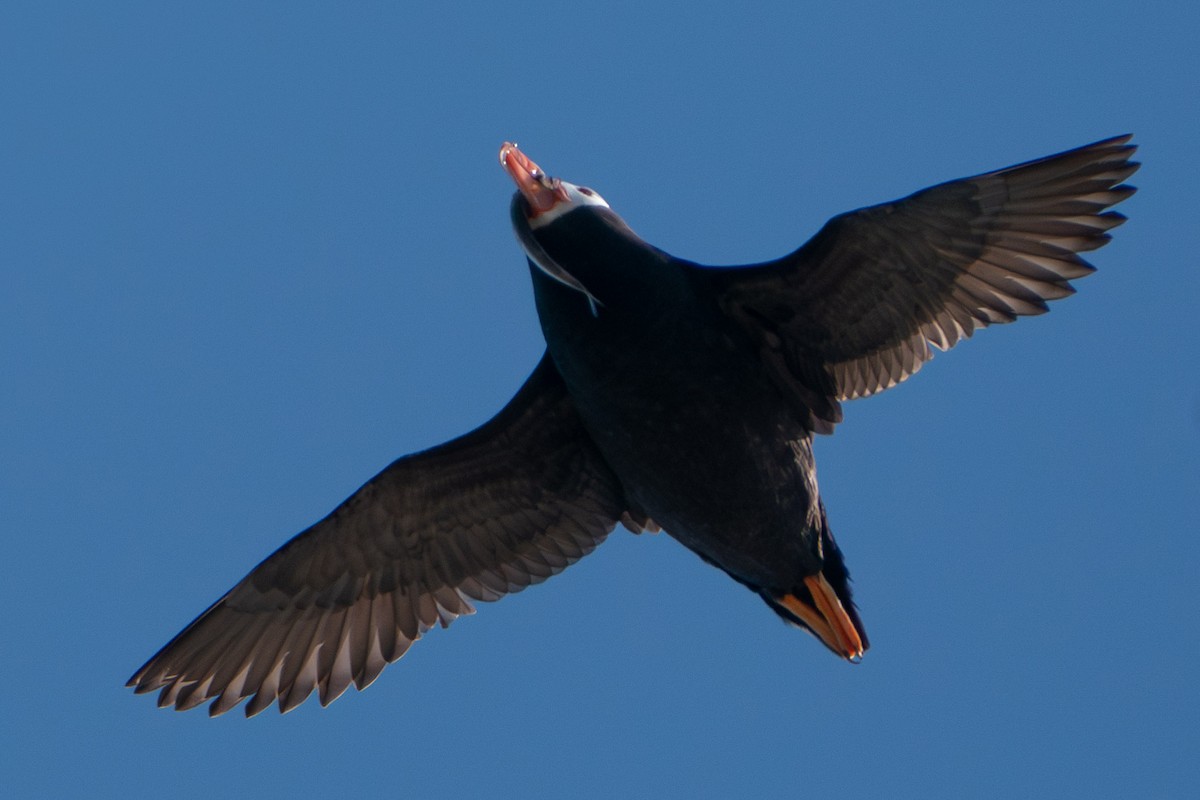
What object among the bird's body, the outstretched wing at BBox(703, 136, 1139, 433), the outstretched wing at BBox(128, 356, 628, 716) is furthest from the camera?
the outstretched wing at BBox(128, 356, 628, 716)

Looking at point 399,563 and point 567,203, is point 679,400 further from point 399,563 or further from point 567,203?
point 399,563

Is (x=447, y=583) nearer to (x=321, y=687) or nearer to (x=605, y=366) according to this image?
(x=321, y=687)

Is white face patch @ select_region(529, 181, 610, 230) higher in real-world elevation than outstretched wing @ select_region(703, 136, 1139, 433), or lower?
higher

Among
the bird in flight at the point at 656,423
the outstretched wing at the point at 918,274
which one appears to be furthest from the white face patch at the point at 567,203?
the outstretched wing at the point at 918,274

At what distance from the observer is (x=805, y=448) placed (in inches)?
295

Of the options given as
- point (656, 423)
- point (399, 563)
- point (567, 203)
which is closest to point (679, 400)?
point (656, 423)

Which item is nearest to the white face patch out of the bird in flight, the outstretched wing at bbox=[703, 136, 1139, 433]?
the bird in flight

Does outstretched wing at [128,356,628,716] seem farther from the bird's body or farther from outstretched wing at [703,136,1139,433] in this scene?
outstretched wing at [703,136,1139,433]

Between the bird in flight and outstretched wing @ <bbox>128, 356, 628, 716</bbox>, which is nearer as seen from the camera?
the bird in flight

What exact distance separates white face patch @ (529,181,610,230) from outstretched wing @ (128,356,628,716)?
32.3 inches

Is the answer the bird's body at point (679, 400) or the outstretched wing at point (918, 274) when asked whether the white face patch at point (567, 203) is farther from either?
the outstretched wing at point (918, 274)

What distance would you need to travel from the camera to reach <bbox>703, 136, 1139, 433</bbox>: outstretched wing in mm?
7383

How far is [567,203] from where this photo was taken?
24.8 feet

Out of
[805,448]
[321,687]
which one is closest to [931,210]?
[805,448]
